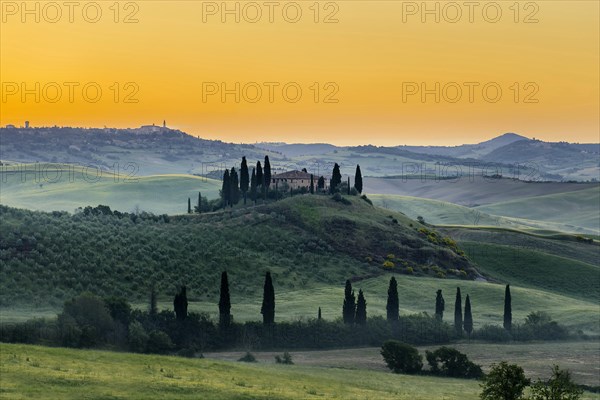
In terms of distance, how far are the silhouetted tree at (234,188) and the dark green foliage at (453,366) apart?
86601 mm

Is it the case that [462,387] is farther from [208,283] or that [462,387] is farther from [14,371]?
[208,283]

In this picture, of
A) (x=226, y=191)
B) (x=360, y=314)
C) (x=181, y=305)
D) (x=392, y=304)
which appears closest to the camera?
(x=181, y=305)

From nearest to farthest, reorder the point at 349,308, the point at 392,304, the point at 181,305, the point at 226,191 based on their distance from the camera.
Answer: the point at 181,305, the point at 349,308, the point at 392,304, the point at 226,191

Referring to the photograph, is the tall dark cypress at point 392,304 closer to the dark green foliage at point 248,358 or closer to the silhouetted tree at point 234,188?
the dark green foliage at point 248,358

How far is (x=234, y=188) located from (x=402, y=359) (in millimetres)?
88758

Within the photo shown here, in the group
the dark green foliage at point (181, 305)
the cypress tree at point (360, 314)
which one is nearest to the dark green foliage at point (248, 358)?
the dark green foliage at point (181, 305)

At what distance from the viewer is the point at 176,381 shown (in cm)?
5356

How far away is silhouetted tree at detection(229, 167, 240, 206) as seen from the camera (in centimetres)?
16100

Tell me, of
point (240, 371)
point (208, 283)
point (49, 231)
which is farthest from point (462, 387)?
point (49, 231)

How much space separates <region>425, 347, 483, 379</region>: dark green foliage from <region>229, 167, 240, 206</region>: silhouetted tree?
86601 millimetres

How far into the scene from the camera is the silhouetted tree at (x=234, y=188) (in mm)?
161000

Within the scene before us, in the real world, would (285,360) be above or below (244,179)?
below

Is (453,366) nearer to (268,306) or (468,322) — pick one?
(268,306)

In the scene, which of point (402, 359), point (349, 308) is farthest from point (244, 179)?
point (402, 359)
